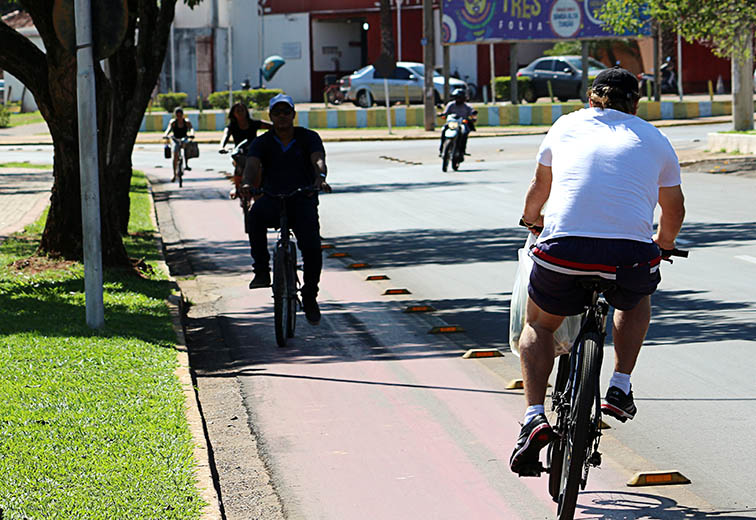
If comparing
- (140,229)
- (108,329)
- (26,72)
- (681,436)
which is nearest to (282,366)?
(108,329)

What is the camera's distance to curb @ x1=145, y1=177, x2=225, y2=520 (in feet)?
17.6

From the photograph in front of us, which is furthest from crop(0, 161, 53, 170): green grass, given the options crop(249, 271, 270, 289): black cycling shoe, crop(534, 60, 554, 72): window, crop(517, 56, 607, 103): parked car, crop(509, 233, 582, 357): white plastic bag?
crop(509, 233, 582, 357): white plastic bag

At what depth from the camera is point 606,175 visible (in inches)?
194

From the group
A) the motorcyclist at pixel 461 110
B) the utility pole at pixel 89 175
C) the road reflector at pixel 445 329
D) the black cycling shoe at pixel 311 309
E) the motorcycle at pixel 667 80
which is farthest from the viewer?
the motorcycle at pixel 667 80

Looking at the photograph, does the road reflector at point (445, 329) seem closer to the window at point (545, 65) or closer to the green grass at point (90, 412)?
the green grass at point (90, 412)

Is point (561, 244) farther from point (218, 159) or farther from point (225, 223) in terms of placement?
point (218, 159)

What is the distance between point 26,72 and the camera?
12.5 m

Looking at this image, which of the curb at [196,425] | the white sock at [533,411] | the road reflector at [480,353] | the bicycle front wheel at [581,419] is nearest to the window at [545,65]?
the curb at [196,425]

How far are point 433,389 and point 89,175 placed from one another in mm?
3139

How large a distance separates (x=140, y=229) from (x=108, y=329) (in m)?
8.13

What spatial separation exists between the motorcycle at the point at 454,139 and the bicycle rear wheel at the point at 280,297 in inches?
683

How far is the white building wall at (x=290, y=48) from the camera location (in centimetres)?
6281

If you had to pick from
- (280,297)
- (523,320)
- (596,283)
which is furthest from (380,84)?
(596,283)

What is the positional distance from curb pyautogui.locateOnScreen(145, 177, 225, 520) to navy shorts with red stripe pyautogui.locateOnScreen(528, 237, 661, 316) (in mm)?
1533
